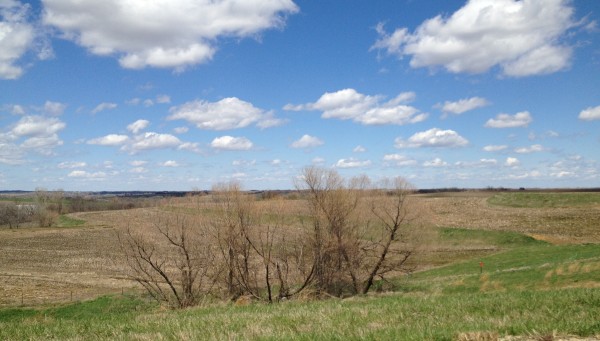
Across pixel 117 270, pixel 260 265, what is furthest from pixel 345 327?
pixel 117 270

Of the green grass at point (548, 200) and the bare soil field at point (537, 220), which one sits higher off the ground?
the green grass at point (548, 200)

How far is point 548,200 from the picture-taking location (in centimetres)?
7862

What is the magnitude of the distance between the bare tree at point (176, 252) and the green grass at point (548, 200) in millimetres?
65917

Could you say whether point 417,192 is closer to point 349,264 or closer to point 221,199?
point 349,264

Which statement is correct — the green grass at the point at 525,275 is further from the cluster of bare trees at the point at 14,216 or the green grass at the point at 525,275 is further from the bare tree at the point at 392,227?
the cluster of bare trees at the point at 14,216

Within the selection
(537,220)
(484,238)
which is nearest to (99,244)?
(484,238)

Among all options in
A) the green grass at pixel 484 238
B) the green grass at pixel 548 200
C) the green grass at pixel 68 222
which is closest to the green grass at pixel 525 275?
the green grass at pixel 484 238

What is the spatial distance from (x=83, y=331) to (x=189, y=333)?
274cm

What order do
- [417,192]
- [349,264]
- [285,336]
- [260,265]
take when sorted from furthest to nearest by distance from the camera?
[417,192], [349,264], [260,265], [285,336]

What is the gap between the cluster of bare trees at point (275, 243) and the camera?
25719 mm

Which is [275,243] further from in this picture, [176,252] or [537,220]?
[537,220]

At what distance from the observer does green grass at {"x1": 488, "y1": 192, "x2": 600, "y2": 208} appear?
73.1 m

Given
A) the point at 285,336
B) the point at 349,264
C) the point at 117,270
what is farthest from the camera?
the point at 117,270

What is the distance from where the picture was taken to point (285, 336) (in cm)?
667
